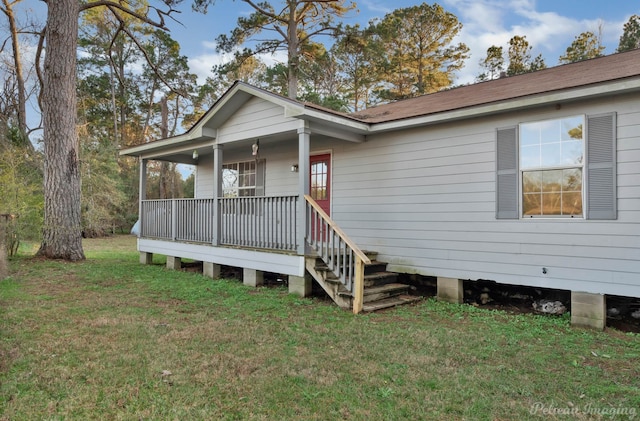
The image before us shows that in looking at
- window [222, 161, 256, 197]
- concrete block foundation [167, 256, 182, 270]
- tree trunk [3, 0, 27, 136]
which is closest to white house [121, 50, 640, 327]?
concrete block foundation [167, 256, 182, 270]

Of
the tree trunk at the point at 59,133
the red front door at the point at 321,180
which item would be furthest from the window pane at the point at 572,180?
the tree trunk at the point at 59,133

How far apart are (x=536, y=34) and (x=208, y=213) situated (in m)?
17.7

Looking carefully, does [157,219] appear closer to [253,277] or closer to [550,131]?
[253,277]

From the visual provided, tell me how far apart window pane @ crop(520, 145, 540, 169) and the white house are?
2 cm

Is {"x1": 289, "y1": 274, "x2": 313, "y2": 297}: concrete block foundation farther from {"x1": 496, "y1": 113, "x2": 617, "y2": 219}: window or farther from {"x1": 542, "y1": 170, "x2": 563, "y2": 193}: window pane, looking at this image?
{"x1": 542, "y1": 170, "x2": 563, "y2": 193}: window pane

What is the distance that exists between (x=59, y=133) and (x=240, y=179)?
4.39 metres

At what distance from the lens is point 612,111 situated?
182 inches

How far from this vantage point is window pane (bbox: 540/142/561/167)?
5.02 m

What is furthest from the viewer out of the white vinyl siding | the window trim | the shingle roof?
the shingle roof

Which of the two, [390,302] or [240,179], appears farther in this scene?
[240,179]

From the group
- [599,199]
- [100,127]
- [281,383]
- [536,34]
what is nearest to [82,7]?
[281,383]

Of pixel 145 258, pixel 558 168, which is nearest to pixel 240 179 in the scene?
pixel 145 258

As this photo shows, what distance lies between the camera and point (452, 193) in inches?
233

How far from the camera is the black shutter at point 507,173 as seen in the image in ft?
17.5
